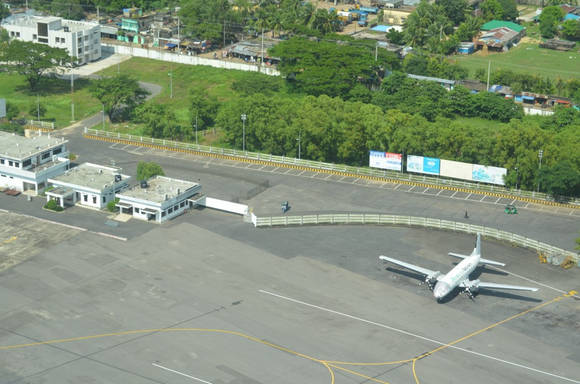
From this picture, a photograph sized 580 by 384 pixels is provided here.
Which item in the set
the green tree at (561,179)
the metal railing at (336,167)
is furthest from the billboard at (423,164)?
the green tree at (561,179)

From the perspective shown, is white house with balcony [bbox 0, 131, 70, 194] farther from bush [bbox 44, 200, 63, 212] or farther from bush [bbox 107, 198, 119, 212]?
bush [bbox 107, 198, 119, 212]

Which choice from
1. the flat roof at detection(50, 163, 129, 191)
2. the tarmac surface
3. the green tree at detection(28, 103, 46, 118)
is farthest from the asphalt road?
the green tree at detection(28, 103, 46, 118)

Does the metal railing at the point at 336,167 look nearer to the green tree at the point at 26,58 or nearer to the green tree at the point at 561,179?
the green tree at the point at 561,179

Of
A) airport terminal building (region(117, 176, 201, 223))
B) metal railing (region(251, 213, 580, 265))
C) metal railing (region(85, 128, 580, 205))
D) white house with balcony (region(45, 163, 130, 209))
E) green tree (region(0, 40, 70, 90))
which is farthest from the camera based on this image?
green tree (region(0, 40, 70, 90))

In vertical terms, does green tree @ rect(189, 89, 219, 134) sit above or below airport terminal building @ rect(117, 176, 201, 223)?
above

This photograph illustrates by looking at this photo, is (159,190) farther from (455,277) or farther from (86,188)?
(455,277)

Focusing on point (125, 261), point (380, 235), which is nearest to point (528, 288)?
point (380, 235)

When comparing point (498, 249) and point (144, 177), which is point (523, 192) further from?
point (144, 177)
